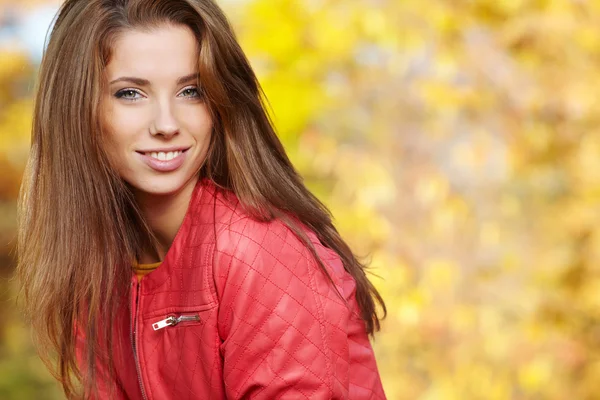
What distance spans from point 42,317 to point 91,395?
264 millimetres

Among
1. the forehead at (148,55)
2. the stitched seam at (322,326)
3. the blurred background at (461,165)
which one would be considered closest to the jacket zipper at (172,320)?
the stitched seam at (322,326)

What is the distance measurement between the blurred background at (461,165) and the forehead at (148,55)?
2.05 metres

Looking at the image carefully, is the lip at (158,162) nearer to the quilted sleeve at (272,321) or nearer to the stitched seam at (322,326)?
the quilted sleeve at (272,321)

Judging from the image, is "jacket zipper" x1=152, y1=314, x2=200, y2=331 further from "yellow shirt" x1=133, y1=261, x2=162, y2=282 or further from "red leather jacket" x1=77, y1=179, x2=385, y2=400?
"yellow shirt" x1=133, y1=261, x2=162, y2=282

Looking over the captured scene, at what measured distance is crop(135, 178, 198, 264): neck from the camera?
7.09 ft

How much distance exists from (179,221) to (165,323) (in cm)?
24

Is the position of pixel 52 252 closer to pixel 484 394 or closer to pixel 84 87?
pixel 84 87

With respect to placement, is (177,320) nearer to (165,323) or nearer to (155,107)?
(165,323)

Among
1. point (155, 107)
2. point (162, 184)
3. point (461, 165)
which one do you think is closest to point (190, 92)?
point (155, 107)

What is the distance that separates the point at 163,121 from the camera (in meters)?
1.99

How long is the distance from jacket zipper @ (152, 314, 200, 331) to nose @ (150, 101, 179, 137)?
394 mm

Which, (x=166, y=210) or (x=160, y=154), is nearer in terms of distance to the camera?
(x=160, y=154)

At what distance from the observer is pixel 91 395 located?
234cm

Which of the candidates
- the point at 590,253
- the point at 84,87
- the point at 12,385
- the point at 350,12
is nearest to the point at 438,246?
the point at 590,253
